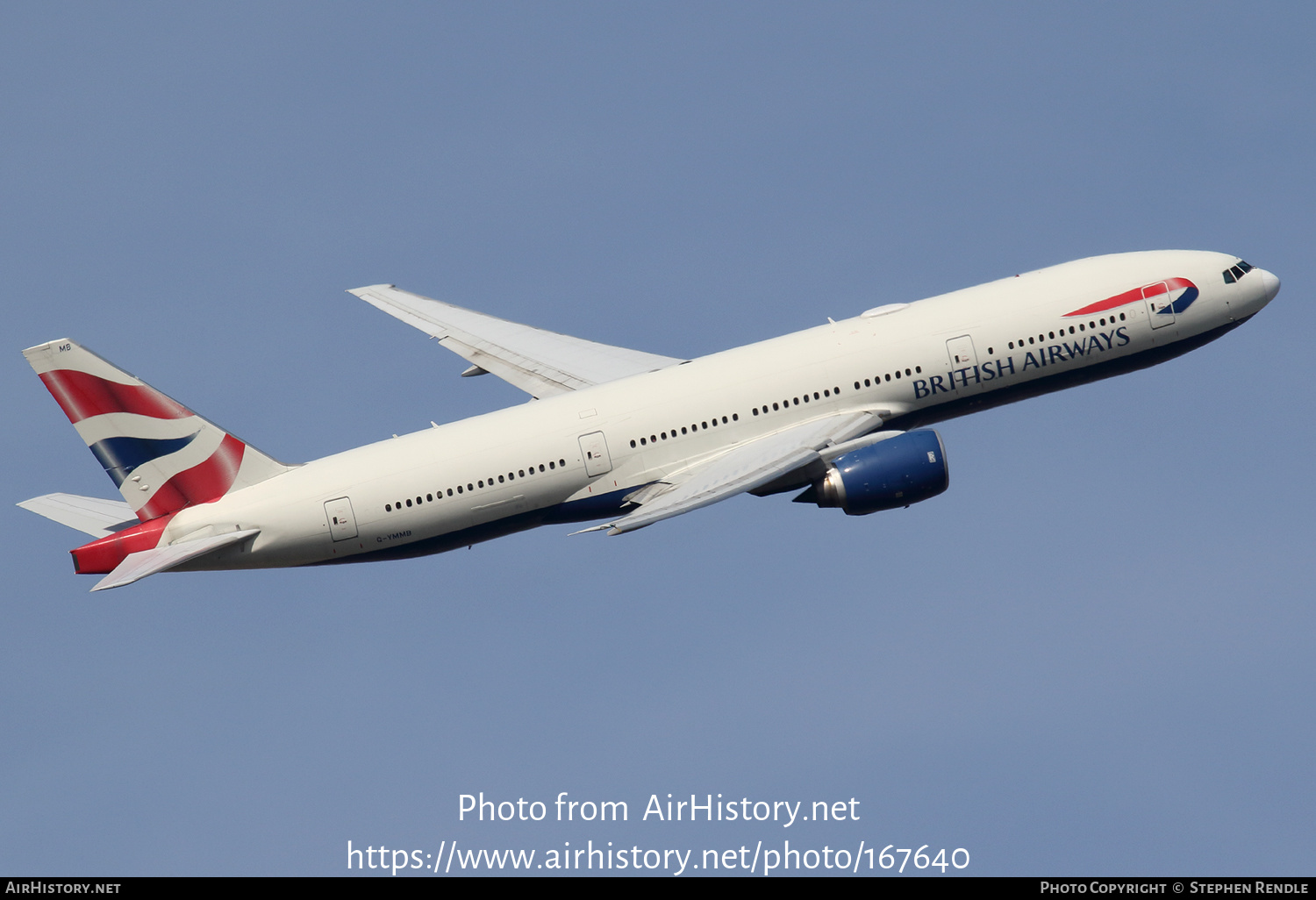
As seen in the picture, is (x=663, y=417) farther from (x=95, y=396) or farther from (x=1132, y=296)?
(x=95, y=396)

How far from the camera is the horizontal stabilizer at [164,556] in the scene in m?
58.1

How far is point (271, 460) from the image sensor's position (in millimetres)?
61750

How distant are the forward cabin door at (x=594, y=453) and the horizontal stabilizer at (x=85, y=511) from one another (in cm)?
1656

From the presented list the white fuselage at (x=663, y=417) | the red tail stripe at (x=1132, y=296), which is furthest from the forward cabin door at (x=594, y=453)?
the red tail stripe at (x=1132, y=296)

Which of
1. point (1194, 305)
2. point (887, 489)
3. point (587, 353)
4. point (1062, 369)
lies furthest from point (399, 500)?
point (1194, 305)

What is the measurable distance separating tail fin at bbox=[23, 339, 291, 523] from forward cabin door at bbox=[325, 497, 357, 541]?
270 centimetres

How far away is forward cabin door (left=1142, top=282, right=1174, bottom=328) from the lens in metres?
65.3

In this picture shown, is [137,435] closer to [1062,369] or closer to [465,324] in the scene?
[465,324]

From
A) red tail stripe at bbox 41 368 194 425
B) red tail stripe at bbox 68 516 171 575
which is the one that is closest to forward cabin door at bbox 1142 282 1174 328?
red tail stripe at bbox 41 368 194 425

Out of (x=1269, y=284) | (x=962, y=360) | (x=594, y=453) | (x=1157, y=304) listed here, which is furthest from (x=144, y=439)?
(x=1269, y=284)

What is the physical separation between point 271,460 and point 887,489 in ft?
74.1

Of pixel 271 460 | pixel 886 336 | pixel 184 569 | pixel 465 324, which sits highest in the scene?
pixel 465 324

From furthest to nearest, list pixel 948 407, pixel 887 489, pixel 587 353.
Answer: pixel 587 353 < pixel 948 407 < pixel 887 489

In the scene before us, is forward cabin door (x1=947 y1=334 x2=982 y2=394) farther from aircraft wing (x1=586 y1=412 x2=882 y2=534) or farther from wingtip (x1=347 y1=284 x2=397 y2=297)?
wingtip (x1=347 y1=284 x2=397 y2=297)
